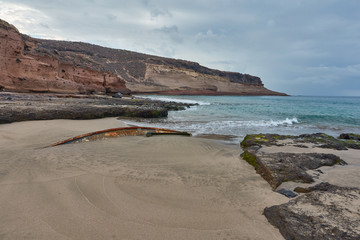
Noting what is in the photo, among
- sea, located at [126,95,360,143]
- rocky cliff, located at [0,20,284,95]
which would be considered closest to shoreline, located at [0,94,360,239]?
sea, located at [126,95,360,143]

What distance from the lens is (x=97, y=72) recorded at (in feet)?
91.4

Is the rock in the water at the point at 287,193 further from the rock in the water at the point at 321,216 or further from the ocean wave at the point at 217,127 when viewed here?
the ocean wave at the point at 217,127

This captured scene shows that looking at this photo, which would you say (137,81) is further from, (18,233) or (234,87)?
(18,233)

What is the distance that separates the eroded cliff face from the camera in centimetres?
1592

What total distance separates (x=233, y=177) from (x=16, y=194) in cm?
265

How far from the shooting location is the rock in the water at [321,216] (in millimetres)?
→ 1455

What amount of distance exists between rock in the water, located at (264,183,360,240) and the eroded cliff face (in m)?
21.5

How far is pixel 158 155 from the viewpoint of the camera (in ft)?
11.6

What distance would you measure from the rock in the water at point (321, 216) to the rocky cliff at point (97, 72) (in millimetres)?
21610

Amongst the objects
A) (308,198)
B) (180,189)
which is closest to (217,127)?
(180,189)

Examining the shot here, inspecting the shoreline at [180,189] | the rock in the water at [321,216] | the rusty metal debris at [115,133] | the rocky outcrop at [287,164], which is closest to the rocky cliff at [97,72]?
the rusty metal debris at [115,133]

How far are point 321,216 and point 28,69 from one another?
23077 millimetres

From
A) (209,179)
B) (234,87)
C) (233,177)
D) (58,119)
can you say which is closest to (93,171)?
(209,179)

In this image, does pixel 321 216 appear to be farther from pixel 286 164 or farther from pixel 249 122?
pixel 249 122
